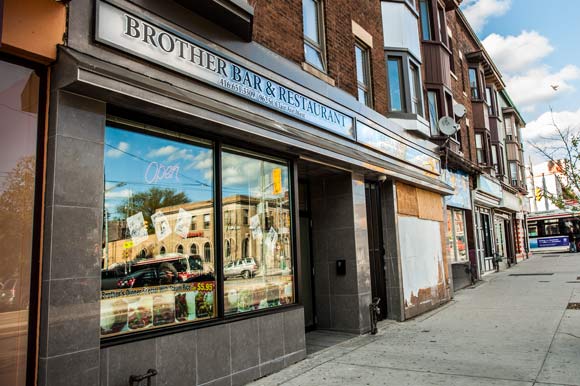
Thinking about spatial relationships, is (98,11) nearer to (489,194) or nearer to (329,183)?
(329,183)

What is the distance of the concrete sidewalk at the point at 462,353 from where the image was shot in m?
5.65

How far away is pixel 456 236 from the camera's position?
56.9 ft

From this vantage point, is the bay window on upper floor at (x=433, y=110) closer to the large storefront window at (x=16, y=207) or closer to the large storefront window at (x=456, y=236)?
the large storefront window at (x=456, y=236)

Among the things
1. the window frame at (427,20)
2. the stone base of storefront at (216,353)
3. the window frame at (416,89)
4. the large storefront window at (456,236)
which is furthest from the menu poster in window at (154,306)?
the window frame at (427,20)

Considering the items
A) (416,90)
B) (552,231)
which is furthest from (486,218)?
(552,231)

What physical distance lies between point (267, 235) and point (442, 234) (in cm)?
790

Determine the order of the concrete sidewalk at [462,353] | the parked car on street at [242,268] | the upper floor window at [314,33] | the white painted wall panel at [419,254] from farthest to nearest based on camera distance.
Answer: the white painted wall panel at [419,254] → the upper floor window at [314,33] → the parked car on street at [242,268] → the concrete sidewalk at [462,353]

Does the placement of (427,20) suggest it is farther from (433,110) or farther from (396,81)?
(396,81)

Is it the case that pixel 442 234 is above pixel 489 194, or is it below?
below

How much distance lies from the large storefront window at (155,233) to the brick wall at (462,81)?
15.8 meters

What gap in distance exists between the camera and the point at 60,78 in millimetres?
4090

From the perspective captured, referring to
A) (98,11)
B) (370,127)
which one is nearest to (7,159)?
(98,11)

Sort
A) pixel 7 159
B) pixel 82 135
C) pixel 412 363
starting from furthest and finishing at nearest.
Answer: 1. pixel 412 363
2. pixel 82 135
3. pixel 7 159

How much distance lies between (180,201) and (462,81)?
19183mm
